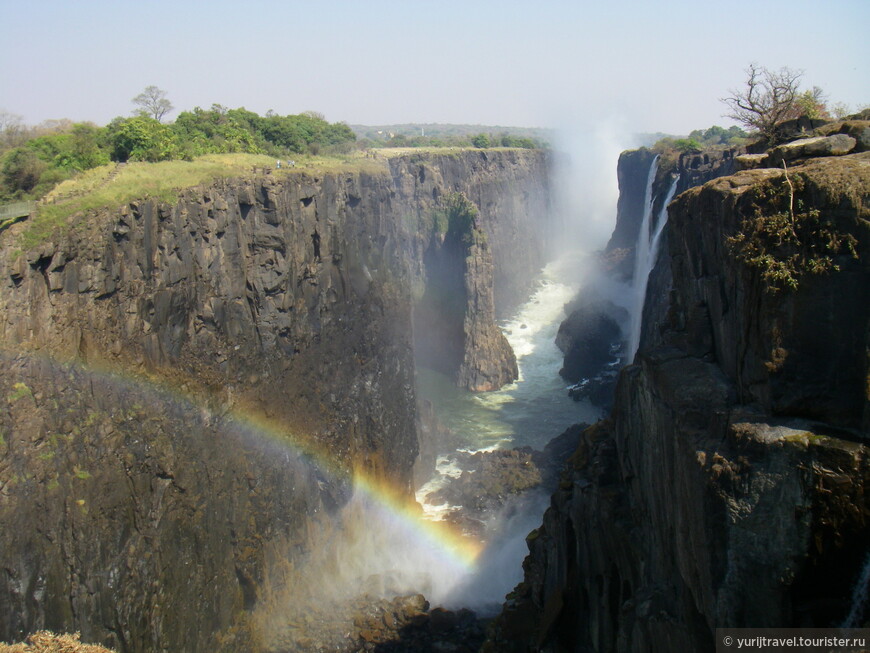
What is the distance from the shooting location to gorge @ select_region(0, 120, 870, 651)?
10.2m

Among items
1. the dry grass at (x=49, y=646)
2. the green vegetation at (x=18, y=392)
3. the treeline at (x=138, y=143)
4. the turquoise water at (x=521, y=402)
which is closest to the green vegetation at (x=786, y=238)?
the dry grass at (x=49, y=646)

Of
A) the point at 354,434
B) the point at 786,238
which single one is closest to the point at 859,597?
the point at 786,238

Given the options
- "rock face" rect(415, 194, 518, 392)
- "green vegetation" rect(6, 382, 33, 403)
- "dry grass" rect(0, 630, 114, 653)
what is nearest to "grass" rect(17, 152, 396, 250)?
"green vegetation" rect(6, 382, 33, 403)

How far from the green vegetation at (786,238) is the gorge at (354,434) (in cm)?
6

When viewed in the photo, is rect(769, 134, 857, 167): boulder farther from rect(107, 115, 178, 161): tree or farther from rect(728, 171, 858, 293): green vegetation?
rect(107, 115, 178, 161): tree

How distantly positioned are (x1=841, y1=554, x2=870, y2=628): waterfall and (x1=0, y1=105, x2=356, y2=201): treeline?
25.3 metres

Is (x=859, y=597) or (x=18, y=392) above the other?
(x=18, y=392)

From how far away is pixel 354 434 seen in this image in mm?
33312

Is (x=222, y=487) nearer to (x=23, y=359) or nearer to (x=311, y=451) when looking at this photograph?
(x=311, y=451)

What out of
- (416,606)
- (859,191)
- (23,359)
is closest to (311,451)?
(416,606)

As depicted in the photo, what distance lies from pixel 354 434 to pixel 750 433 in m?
24.9

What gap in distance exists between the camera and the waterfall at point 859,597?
9195 millimetres

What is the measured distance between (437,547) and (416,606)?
5.71 metres

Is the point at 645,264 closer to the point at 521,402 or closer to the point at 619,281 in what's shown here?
the point at 521,402
